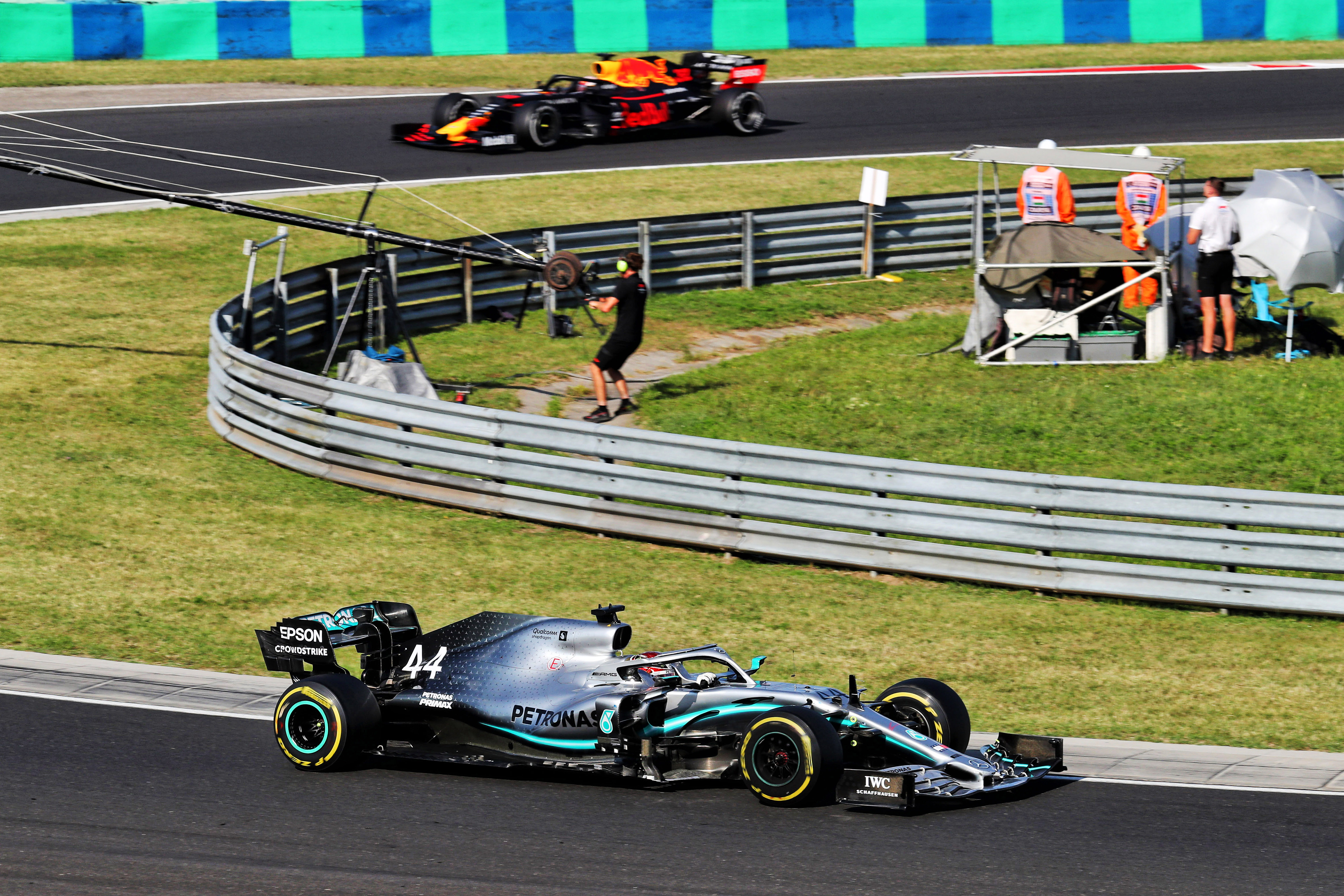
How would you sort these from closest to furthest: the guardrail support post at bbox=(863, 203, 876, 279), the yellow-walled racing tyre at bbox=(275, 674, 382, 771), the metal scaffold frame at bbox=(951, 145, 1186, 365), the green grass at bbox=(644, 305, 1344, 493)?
the yellow-walled racing tyre at bbox=(275, 674, 382, 771)
the green grass at bbox=(644, 305, 1344, 493)
the metal scaffold frame at bbox=(951, 145, 1186, 365)
the guardrail support post at bbox=(863, 203, 876, 279)

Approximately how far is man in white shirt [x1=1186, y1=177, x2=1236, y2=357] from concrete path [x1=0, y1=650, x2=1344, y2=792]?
8589 mm

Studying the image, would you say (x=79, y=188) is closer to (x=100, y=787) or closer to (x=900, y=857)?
(x=100, y=787)

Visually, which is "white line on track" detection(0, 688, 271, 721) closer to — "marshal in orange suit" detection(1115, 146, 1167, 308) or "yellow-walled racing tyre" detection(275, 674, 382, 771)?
"yellow-walled racing tyre" detection(275, 674, 382, 771)

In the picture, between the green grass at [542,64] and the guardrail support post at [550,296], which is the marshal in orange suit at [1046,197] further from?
the green grass at [542,64]

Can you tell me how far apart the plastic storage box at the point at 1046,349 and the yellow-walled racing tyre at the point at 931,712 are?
31.2ft

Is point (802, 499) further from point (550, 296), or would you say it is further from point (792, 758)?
point (550, 296)

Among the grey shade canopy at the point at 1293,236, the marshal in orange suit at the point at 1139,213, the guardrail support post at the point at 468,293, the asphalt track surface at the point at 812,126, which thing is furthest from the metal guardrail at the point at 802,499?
the asphalt track surface at the point at 812,126

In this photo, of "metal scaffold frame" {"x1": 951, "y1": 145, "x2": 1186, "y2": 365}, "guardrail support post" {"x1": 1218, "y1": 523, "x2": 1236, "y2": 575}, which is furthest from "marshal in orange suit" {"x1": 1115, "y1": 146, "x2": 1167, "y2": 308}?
"guardrail support post" {"x1": 1218, "y1": 523, "x2": 1236, "y2": 575}

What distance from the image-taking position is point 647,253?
66.6ft

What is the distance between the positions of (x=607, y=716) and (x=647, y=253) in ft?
43.2

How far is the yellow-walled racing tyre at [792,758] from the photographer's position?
23.6ft

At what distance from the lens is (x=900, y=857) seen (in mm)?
6770

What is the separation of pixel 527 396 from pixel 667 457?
4.41m

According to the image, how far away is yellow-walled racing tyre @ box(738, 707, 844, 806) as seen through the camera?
7203mm
